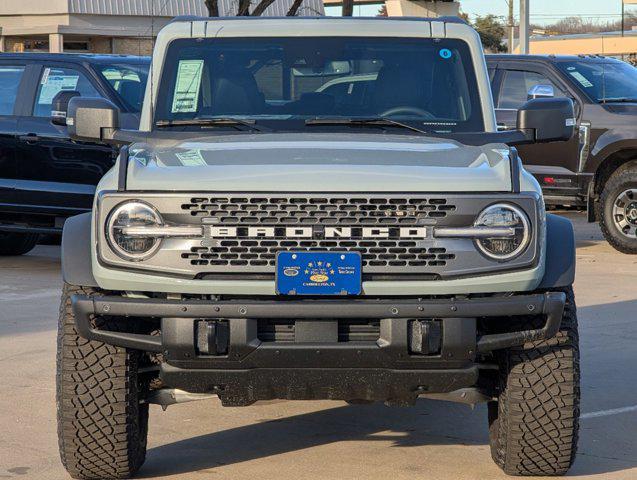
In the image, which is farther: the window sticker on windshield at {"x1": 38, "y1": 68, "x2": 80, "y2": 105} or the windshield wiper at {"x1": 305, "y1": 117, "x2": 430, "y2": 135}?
the window sticker on windshield at {"x1": 38, "y1": 68, "x2": 80, "y2": 105}

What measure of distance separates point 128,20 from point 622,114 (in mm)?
21933

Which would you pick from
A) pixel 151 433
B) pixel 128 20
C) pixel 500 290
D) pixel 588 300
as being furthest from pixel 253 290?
pixel 128 20

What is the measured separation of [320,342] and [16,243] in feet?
30.3

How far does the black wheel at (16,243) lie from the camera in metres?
13.6

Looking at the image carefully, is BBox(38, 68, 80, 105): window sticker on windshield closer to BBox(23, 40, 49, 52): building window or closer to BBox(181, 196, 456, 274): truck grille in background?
BBox(181, 196, 456, 274): truck grille in background

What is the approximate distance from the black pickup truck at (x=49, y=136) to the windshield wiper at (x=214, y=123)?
5.60 m

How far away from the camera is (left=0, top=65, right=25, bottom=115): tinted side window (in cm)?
1261

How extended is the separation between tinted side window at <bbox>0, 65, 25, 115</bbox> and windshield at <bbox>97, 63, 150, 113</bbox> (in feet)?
2.85

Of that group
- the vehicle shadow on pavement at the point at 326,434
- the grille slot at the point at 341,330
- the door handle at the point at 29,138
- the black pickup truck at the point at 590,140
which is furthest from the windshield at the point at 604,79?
the grille slot at the point at 341,330

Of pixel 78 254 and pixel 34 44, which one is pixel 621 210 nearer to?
pixel 78 254

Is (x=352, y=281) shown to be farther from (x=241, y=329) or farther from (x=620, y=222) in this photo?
(x=620, y=222)

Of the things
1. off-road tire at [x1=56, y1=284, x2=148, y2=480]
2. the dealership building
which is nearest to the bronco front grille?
off-road tire at [x1=56, y1=284, x2=148, y2=480]

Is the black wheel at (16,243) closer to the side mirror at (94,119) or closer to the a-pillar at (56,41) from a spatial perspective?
the side mirror at (94,119)

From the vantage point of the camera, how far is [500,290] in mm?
5066
